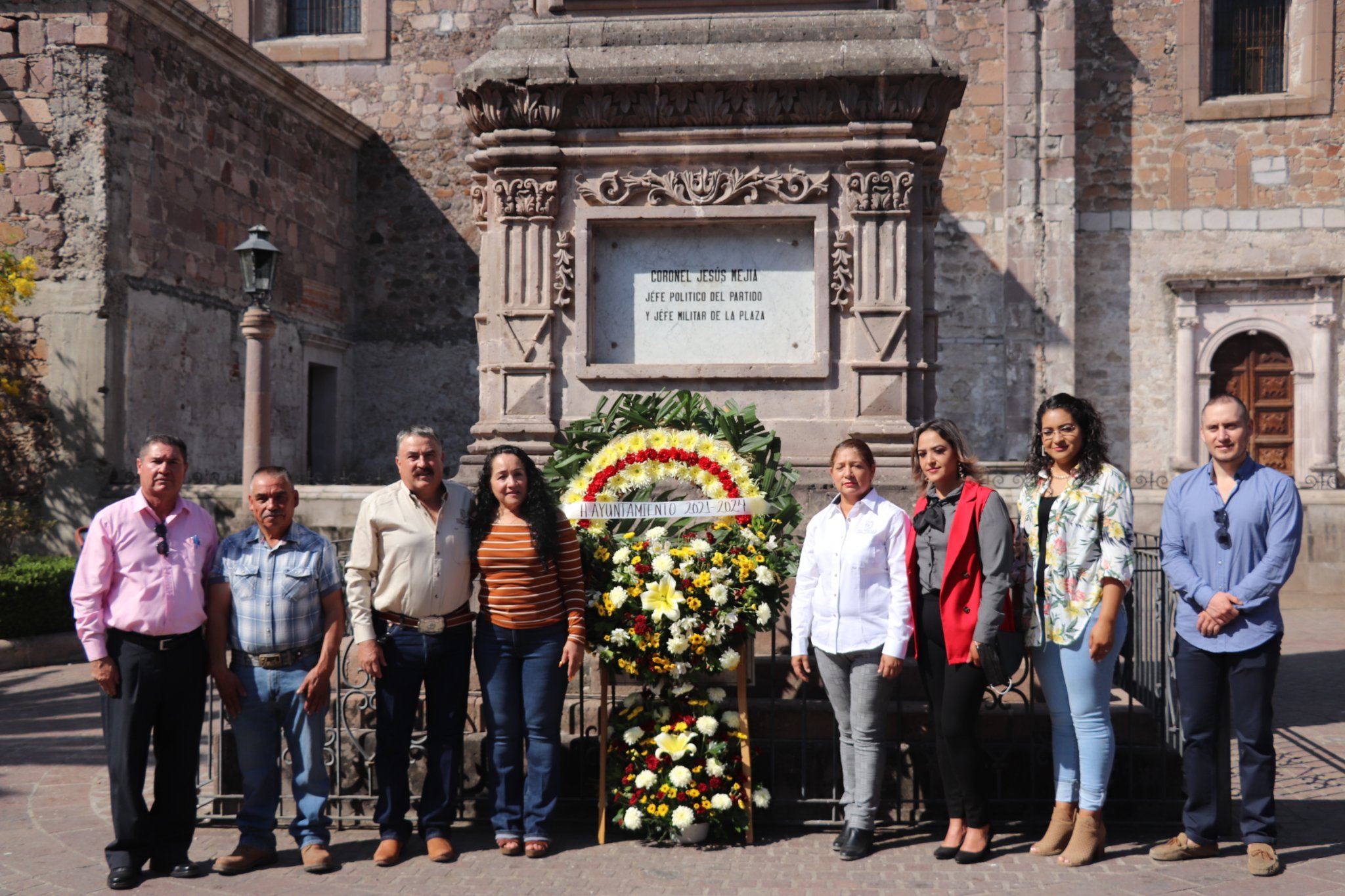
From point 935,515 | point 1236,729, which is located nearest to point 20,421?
point 935,515

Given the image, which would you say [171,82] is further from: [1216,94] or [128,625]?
[1216,94]

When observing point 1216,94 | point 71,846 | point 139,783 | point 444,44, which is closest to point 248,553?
point 139,783

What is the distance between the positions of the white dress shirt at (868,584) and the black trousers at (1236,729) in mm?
1213

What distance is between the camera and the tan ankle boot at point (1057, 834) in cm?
495

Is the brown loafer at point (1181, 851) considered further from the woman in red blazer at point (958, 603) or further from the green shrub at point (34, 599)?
the green shrub at point (34, 599)

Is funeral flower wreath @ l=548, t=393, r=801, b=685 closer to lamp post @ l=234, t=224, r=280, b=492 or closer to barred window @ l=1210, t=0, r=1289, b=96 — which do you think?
lamp post @ l=234, t=224, r=280, b=492

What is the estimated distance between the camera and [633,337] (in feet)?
23.1

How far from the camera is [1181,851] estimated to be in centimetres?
484

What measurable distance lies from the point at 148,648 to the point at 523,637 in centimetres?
149

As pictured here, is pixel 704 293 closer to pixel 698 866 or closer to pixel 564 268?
pixel 564 268

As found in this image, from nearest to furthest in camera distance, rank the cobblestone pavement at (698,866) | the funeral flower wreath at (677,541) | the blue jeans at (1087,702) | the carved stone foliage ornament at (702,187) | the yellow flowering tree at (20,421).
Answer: the cobblestone pavement at (698,866)
the blue jeans at (1087,702)
the funeral flower wreath at (677,541)
the carved stone foliage ornament at (702,187)
the yellow flowering tree at (20,421)

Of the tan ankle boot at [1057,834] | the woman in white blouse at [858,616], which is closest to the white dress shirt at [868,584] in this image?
the woman in white blouse at [858,616]

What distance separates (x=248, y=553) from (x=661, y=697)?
1.89 metres

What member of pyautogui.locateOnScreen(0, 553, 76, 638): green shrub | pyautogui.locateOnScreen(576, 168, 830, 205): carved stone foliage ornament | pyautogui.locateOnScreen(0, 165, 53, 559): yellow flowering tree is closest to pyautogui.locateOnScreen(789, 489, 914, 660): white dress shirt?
pyautogui.locateOnScreen(576, 168, 830, 205): carved stone foliage ornament
